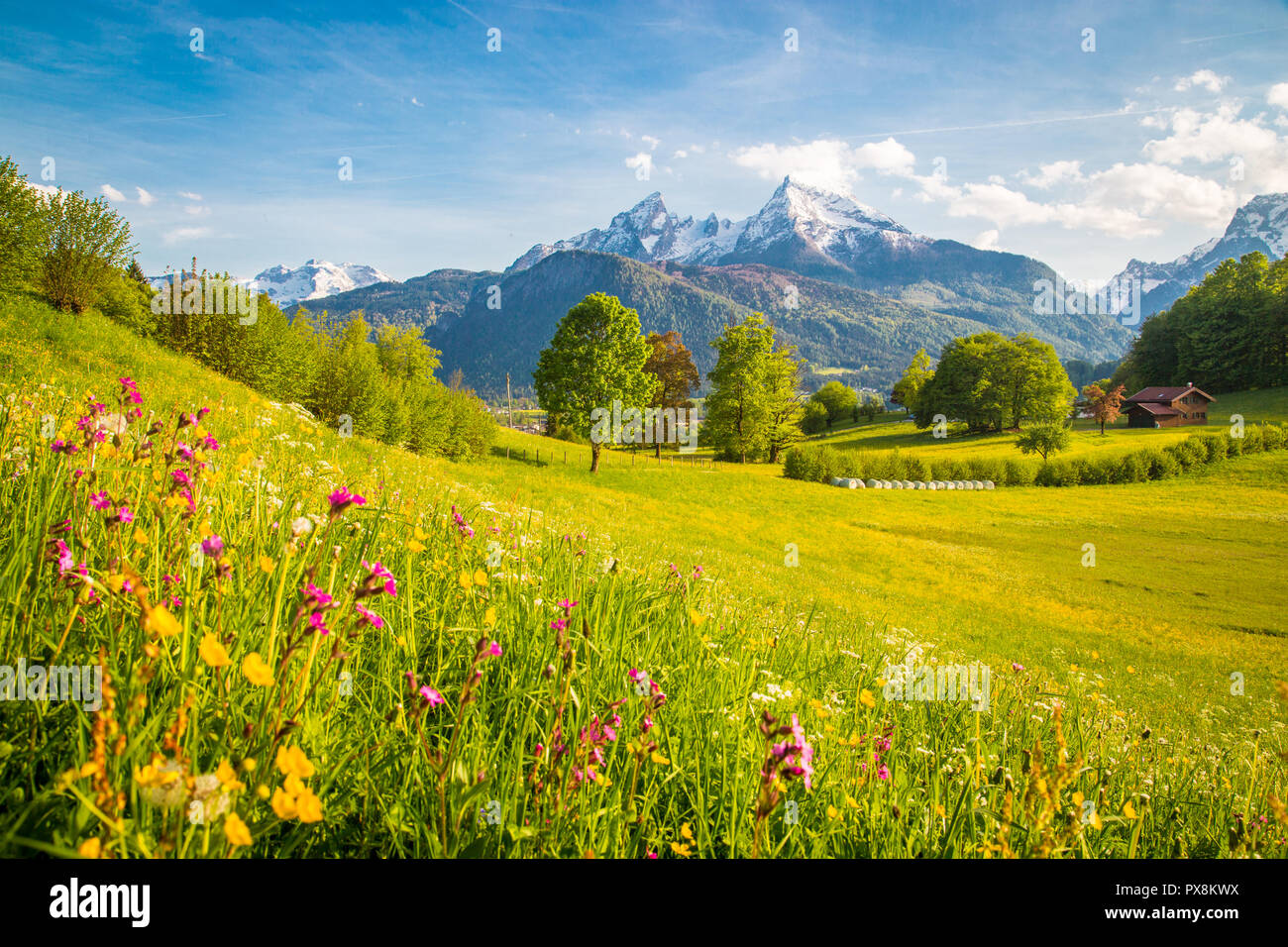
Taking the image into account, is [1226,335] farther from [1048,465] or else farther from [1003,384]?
[1048,465]

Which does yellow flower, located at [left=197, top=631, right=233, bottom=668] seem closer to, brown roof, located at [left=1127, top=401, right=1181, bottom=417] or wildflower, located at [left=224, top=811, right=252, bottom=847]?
wildflower, located at [left=224, top=811, right=252, bottom=847]

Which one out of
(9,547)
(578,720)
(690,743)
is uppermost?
(9,547)

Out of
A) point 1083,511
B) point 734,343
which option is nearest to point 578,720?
point 1083,511

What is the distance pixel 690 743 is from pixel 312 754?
140 centimetres

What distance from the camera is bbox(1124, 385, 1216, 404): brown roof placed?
226 feet

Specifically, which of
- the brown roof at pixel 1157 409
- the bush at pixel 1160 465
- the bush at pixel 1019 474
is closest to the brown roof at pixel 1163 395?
the brown roof at pixel 1157 409

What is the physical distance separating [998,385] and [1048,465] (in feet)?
94.3

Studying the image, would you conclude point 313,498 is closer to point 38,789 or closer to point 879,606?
point 38,789

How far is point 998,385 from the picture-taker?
7206 cm

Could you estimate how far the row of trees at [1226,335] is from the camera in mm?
72562

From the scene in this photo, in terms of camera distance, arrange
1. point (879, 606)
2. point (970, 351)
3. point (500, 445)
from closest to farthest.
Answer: point (879, 606) < point (500, 445) < point (970, 351)

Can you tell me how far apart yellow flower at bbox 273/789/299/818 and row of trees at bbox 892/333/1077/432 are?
3134 inches

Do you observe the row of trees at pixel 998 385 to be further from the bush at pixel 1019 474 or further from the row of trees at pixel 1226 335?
the row of trees at pixel 1226 335
